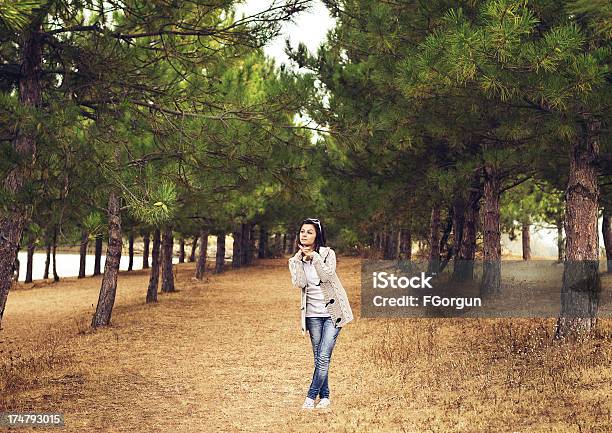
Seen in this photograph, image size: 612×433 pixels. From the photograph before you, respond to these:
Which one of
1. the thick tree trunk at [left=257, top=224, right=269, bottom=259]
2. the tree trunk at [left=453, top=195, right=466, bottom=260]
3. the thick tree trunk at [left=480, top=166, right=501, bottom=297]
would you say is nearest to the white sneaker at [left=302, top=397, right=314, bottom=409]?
the thick tree trunk at [left=480, top=166, right=501, bottom=297]

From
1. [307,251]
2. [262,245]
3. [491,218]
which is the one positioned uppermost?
[491,218]

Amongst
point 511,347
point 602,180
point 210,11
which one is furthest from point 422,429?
point 602,180

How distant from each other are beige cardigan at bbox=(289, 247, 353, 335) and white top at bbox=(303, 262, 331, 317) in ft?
0.11

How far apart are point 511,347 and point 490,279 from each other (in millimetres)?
6389

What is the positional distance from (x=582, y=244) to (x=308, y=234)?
5.57 meters

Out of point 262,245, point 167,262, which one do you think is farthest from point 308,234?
point 262,245

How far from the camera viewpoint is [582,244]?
9312 mm

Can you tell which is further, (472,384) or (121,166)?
(121,166)

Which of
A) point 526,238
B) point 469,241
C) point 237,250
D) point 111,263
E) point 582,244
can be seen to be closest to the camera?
point 582,244

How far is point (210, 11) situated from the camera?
27.6 feet

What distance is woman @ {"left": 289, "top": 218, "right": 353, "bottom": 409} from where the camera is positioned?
5.57 meters

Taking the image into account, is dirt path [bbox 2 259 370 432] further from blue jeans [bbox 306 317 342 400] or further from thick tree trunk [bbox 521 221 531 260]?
thick tree trunk [bbox 521 221 531 260]

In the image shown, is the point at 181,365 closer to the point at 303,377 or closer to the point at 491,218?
the point at 303,377

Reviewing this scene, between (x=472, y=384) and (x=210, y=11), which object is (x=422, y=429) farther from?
(x=210, y=11)
